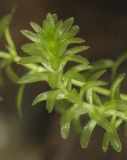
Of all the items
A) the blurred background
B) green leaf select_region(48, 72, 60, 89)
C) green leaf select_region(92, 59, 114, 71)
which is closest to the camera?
green leaf select_region(48, 72, 60, 89)

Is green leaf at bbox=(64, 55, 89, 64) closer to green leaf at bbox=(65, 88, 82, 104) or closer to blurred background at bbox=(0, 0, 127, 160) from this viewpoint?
green leaf at bbox=(65, 88, 82, 104)

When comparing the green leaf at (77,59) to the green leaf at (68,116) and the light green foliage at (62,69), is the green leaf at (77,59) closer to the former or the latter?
the light green foliage at (62,69)

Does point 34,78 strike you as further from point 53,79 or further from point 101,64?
point 101,64

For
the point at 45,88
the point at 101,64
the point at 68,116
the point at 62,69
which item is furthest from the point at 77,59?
the point at 45,88

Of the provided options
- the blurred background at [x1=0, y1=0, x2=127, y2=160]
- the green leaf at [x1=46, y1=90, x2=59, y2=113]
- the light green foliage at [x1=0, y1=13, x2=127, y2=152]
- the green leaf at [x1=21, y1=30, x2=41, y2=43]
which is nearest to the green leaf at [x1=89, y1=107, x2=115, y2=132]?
the light green foliage at [x1=0, y1=13, x2=127, y2=152]

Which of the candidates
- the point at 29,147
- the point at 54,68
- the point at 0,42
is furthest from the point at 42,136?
the point at 54,68

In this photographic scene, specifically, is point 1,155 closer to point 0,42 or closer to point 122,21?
point 0,42

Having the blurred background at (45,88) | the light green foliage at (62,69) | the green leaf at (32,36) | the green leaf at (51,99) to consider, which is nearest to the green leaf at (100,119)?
the light green foliage at (62,69)

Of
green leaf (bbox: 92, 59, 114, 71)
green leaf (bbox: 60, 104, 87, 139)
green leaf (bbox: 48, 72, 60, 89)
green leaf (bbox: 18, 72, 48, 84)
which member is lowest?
green leaf (bbox: 92, 59, 114, 71)

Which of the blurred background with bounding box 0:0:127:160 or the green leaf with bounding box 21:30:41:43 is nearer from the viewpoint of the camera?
the green leaf with bounding box 21:30:41:43
